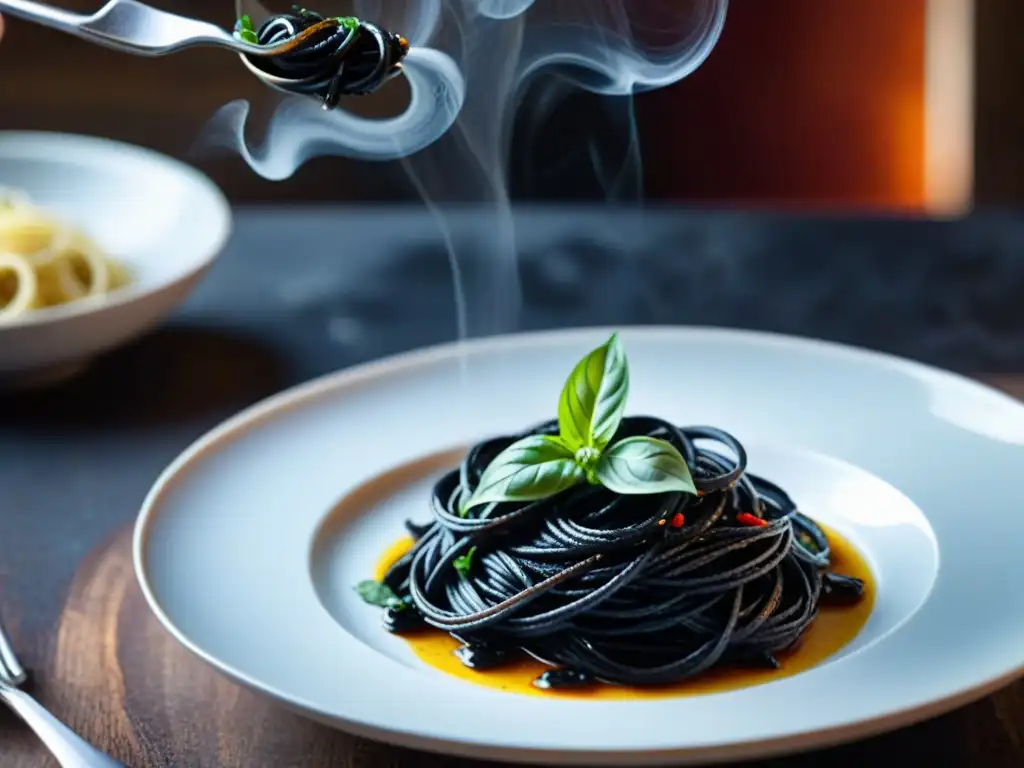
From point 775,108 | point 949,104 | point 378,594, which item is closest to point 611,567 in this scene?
point 378,594

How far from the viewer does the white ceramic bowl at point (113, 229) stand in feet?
7.93

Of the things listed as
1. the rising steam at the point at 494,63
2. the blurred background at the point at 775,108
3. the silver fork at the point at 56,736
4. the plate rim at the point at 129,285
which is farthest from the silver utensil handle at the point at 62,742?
the blurred background at the point at 775,108

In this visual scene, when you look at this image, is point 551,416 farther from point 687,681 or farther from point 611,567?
point 687,681

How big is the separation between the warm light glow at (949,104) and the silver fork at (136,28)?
374 centimetres

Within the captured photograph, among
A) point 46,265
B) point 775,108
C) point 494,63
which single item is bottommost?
point 775,108

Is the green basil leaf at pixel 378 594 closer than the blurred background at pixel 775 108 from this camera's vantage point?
Yes

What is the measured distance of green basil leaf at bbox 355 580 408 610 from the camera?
5.75ft

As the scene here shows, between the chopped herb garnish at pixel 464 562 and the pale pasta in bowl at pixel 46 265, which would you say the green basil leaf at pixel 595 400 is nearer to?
the chopped herb garnish at pixel 464 562

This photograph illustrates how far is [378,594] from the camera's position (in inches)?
70.1

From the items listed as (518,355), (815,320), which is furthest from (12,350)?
(815,320)

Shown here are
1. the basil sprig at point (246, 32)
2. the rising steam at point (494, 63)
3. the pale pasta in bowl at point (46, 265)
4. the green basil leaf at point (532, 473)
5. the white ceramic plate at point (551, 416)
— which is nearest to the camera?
the white ceramic plate at point (551, 416)

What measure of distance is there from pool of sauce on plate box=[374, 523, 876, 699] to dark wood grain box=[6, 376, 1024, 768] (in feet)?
0.43

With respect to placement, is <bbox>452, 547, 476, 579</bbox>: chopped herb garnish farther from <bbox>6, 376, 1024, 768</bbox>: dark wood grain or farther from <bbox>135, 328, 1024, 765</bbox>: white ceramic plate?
<bbox>6, 376, 1024, 768</bbox>: dark wood grain

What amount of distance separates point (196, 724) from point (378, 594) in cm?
34
